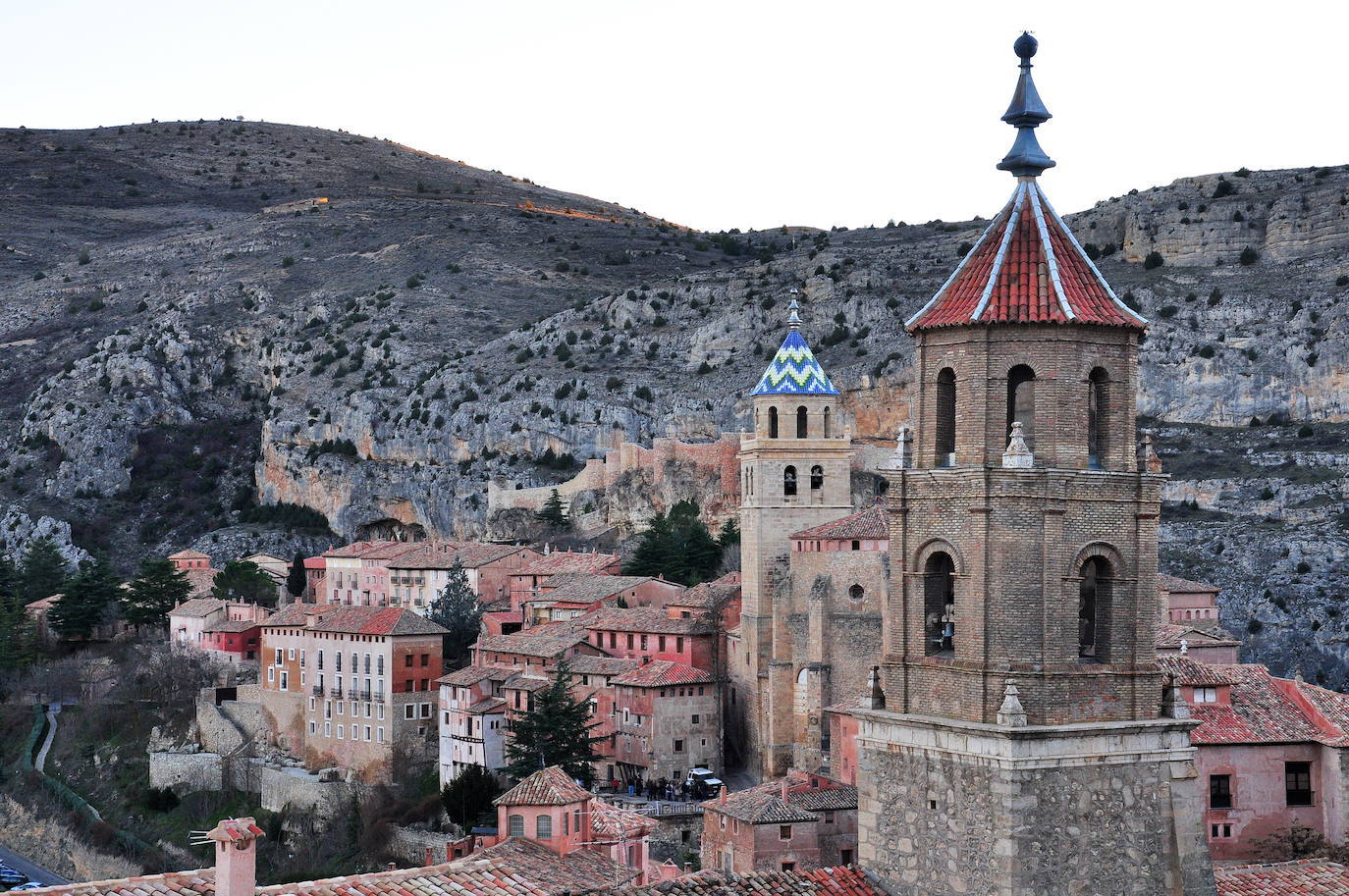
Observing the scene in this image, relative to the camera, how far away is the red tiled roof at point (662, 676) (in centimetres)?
5981

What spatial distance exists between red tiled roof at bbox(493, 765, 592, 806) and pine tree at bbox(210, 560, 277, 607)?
169ft

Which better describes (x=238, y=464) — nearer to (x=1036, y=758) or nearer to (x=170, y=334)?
(x=170, y=334)

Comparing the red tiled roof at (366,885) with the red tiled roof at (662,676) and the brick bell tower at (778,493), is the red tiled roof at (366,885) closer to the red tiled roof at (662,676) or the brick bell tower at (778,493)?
the red tiled roof at (662,676)

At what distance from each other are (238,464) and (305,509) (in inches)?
630

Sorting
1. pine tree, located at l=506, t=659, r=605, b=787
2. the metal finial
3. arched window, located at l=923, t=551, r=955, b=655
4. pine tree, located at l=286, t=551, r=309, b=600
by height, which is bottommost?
pine tree, located at l=506, t=659, r=605, b=787

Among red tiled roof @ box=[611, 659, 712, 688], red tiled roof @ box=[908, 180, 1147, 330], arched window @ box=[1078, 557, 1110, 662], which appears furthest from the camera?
red tiled roof @ box=[611, 659, 712, 688]

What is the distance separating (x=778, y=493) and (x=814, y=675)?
282 inches

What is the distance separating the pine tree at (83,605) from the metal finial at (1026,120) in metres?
71.7

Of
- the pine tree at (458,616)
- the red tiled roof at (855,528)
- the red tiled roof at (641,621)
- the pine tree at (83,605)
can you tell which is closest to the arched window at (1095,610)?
the red tiled roof at (855,528)

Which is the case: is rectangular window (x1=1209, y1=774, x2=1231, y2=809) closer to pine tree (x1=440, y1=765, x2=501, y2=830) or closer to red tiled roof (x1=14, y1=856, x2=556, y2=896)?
red tiled roof (x1=14, y1=856, x2=556, y2=896)

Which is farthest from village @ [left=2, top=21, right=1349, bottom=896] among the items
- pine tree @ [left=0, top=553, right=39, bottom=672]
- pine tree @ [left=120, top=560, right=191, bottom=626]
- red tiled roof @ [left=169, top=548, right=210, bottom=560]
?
pine tree @ [left=0, top=553, right=39, bottom=672]

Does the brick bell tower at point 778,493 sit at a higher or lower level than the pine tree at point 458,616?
higher

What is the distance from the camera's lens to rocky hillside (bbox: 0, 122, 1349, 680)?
9569 centimetres

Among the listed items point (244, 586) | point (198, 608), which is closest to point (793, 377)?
point (198, 608)
